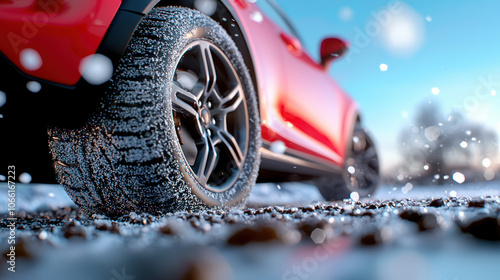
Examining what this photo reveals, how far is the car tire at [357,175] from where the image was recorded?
3.99 m

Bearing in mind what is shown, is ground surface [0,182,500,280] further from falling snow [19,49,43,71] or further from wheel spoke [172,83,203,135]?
wheel spoke [172,83,203,135]

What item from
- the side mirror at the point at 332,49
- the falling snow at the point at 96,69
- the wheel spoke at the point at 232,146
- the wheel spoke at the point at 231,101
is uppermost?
the side mirror at the point at 332,49

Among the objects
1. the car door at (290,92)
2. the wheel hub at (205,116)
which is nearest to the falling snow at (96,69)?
the wheel hub at (205,116)

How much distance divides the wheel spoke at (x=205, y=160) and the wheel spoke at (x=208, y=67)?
10.1 inches

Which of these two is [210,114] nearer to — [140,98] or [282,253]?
[140,98]

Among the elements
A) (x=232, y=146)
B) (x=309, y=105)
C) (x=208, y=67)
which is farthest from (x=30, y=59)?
(x=309, y=105)

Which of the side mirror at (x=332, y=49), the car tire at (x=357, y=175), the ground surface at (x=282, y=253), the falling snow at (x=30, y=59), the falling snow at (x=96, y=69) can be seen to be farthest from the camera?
the car tire at (x=357, y=175)

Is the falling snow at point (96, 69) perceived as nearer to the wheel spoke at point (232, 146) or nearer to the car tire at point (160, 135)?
the car tire at point (160, 135)

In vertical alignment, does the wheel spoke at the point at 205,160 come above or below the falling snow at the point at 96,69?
below

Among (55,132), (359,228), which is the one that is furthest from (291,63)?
(359,228)

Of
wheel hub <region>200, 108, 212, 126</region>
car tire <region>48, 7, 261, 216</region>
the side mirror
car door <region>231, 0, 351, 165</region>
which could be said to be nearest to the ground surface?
car tire <region>48, 7, 261, 216</region>

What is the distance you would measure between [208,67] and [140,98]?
0.50m

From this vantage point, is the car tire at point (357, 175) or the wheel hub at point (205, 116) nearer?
the wheel hub at point (205, 116)

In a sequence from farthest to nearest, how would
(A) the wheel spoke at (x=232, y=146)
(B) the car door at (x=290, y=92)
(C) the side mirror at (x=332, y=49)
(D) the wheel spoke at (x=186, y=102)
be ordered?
(C) the side mirror at (x=332, y=49)
(B) the car door at (x=290, y=92)
(A) the wheel spoke at (x=232, y=146)
(D) the wheel spoke at (x=186, y=102)
